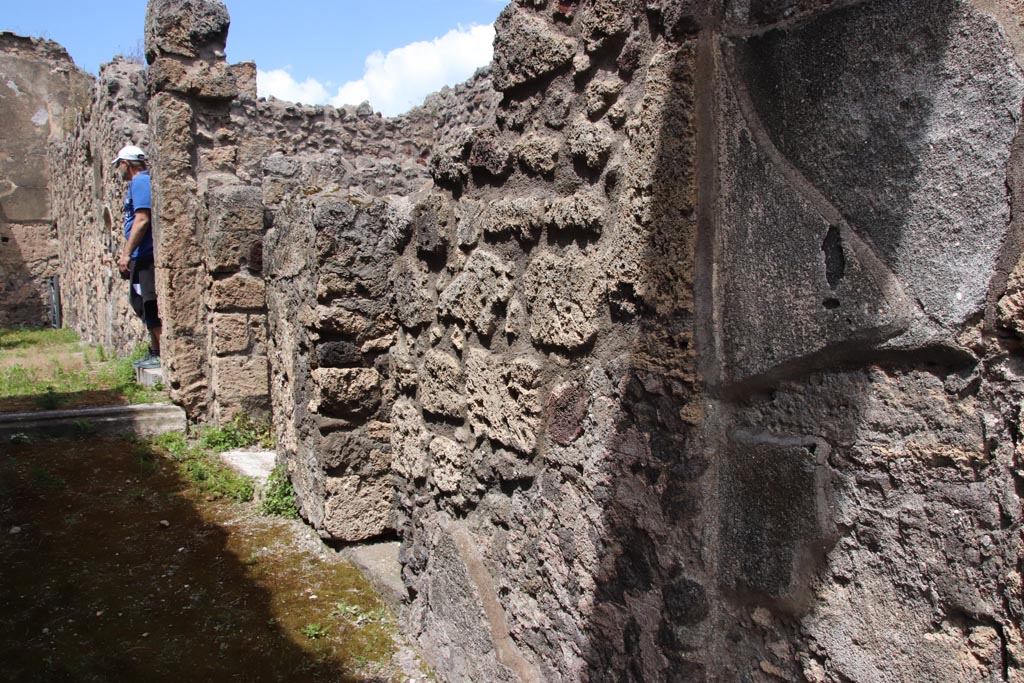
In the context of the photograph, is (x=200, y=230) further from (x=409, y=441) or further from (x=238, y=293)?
(x=409, y=441)

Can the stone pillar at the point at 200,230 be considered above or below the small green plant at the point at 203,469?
above

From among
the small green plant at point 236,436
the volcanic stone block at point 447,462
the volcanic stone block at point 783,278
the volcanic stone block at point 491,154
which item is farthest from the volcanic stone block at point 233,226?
the volcanic stone block at point 783,278

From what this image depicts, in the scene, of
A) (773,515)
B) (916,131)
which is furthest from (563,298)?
(916,131)

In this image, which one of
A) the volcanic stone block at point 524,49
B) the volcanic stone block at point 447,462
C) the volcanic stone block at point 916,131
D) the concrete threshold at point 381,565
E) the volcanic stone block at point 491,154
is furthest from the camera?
the concrete threshold at point 381,565

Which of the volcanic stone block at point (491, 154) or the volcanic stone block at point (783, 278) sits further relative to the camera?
the volcanic stone block at point (491, 154)

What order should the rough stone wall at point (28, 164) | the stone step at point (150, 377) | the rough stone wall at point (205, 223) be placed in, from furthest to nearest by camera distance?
the rough stone wall at point (28, 164), the stone step at point (150, 377), the rough stone wall at point (205, 223)

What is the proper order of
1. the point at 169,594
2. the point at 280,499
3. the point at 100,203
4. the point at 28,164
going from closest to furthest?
1. the point at 169,594
2. the point at 280,499
3. the point at 100,203
4. the point at 28,164

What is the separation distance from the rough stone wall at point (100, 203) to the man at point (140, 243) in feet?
1.78

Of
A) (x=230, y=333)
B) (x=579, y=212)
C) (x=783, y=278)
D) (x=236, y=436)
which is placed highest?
(x=579, y=212)

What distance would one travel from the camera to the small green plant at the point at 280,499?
378 centimetres

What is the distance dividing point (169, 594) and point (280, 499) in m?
0.83

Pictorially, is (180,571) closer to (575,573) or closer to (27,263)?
(575,573)

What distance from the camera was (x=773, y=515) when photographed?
1.32 meters

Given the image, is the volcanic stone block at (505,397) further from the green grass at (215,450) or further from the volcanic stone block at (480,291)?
the green grass at (215,450)
